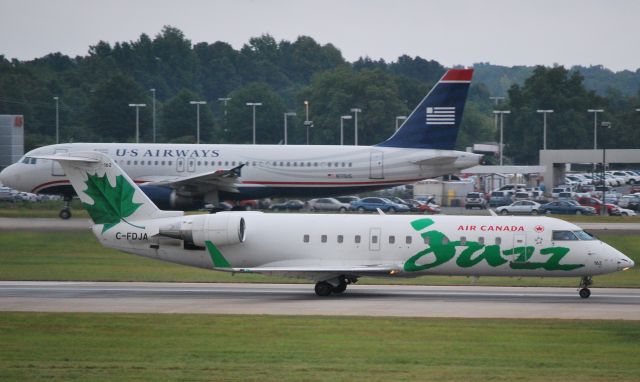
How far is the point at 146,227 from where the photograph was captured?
34.9 metres

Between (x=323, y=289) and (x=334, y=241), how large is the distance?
1499mm

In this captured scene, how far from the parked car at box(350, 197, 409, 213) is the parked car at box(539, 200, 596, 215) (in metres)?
9.36

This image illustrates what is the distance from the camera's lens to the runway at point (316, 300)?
100 feet

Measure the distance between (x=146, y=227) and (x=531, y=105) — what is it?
105043 millimetres

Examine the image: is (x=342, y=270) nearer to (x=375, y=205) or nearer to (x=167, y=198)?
(x=167, y=198)

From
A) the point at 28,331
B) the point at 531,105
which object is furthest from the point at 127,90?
the point at 28,331

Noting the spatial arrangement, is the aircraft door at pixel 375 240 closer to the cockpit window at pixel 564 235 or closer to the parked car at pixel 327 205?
the cockpit window at pixel 564 235

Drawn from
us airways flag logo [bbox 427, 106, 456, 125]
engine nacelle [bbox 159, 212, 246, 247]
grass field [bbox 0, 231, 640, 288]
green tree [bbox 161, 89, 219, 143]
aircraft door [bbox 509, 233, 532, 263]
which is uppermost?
green tree [bbox 161, 89, 219, 143]

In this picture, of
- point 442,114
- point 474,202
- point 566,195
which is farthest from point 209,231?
point 566,195

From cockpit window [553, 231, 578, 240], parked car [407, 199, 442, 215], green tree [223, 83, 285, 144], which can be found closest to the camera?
cockpit window [553, 231, 578, 240]

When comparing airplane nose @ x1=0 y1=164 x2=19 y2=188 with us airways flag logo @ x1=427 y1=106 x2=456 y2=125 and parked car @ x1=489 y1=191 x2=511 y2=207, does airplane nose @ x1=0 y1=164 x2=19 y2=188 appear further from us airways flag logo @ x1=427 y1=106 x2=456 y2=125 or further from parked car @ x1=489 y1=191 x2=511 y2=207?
parked car @ x1=489 y1=191 x2=511 y2=207

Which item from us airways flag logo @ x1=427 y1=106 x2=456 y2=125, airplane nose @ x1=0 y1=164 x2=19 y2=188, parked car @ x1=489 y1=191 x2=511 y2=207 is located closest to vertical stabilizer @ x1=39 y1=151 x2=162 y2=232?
airplane nose @ x1=0 y1=164 x2=19 y2=188

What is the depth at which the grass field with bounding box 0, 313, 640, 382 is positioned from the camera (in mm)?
21766

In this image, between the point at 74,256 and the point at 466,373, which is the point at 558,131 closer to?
the point at 74,256
